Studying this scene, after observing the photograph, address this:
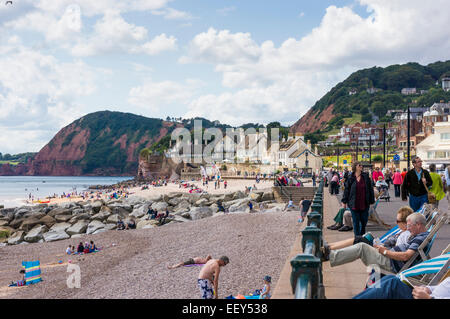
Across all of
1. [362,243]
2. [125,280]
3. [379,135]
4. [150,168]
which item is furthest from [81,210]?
[379,135]

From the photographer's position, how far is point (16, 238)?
2661 cm

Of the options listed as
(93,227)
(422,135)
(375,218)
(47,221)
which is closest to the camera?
(375,218)

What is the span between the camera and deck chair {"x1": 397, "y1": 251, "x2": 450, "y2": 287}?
12.9ft

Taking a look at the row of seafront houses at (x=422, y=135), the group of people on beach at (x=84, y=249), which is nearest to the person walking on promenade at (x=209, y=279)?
the group of people on beach at (x=84, y=249)

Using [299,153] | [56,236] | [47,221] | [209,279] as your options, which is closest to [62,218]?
[47,221]

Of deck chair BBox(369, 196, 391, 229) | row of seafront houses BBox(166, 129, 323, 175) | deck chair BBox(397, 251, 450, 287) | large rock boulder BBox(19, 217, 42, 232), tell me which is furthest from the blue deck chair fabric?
row of seafront houses BBox(166, 129, 323, 175)

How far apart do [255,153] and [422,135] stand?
3716cm

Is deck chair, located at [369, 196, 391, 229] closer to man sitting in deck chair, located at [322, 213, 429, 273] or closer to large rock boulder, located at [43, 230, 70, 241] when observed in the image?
man sitting in deck chair, located at [322, 213, 429, 273]

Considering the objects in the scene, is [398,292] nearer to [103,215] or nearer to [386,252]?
[386,252]

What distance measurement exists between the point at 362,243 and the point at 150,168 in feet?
444

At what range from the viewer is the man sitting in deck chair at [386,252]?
452 centimetres

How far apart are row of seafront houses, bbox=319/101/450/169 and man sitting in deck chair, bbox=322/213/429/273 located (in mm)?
39494

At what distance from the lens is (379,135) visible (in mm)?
153000
